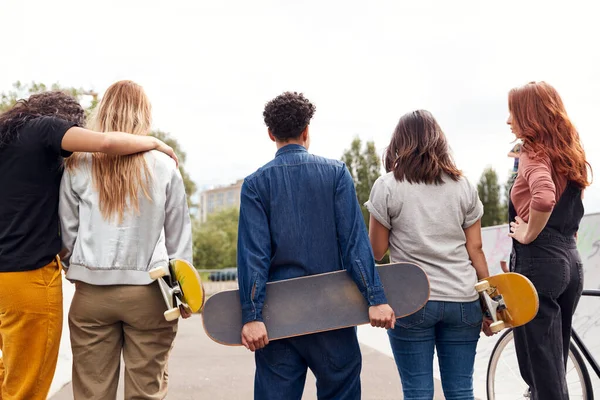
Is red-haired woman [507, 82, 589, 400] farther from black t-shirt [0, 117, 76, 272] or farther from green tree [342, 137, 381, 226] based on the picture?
green tree [342, 137, 381, 226]

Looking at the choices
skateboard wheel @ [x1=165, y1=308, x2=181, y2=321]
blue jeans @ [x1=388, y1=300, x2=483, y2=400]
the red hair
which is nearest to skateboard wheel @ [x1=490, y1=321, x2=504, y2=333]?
blue jeans @ [x1=388, y1=300, x2=483, y2=400]

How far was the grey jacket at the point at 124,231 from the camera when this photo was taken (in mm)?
2938

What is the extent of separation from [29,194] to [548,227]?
2.50 m

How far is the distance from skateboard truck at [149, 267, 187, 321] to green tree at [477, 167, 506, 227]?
34.4 meters

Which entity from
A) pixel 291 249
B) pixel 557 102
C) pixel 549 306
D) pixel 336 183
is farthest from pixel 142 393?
pixel 557 102

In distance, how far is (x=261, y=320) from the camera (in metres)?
2.76

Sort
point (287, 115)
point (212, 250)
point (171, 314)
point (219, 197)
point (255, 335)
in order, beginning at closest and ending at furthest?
point (255, 335)
point (171, 314)
point (287, 115)
point (212, 250)
point (219, 197)

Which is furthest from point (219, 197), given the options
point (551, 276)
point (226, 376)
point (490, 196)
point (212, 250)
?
point (551, 276)

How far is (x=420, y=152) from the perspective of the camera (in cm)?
322

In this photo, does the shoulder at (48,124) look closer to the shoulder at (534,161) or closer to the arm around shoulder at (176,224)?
the arm around shoulder at (176,224)

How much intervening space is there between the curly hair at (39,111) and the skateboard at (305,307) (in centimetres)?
117

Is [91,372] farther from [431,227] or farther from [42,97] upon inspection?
[431,227]

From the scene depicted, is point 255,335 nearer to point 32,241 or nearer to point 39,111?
point 32,241

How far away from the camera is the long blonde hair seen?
9.78 ft
